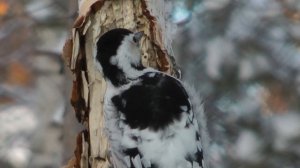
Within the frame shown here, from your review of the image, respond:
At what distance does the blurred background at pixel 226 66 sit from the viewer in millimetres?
4828

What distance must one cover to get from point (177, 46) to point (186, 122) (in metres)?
2.79

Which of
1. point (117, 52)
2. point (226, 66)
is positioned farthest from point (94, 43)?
point (226, 66)

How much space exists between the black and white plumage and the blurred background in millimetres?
2123

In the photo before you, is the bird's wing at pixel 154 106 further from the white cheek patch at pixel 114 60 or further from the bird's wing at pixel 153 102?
the white cheek patch at pixel 114 60

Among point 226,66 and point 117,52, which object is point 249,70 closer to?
point 226,66

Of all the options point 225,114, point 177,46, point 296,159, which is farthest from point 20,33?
point 296,159

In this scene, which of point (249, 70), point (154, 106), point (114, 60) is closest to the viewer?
point (154, 106)

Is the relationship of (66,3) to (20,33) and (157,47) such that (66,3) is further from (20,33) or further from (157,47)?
(157,47)

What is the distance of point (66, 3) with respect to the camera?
498 centimetres

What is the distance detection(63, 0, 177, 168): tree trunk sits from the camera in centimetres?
256

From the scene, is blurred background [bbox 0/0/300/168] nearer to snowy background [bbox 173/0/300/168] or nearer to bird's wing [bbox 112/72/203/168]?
snowy background [bbox 173/0/300/168]

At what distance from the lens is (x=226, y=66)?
4.97 meters

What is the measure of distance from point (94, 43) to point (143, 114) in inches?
13.6

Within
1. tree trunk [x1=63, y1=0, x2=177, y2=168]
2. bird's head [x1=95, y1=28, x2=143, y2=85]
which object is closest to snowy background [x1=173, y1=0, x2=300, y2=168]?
tree trunk [x1=63, y1=0, x2=177, y2=168]
